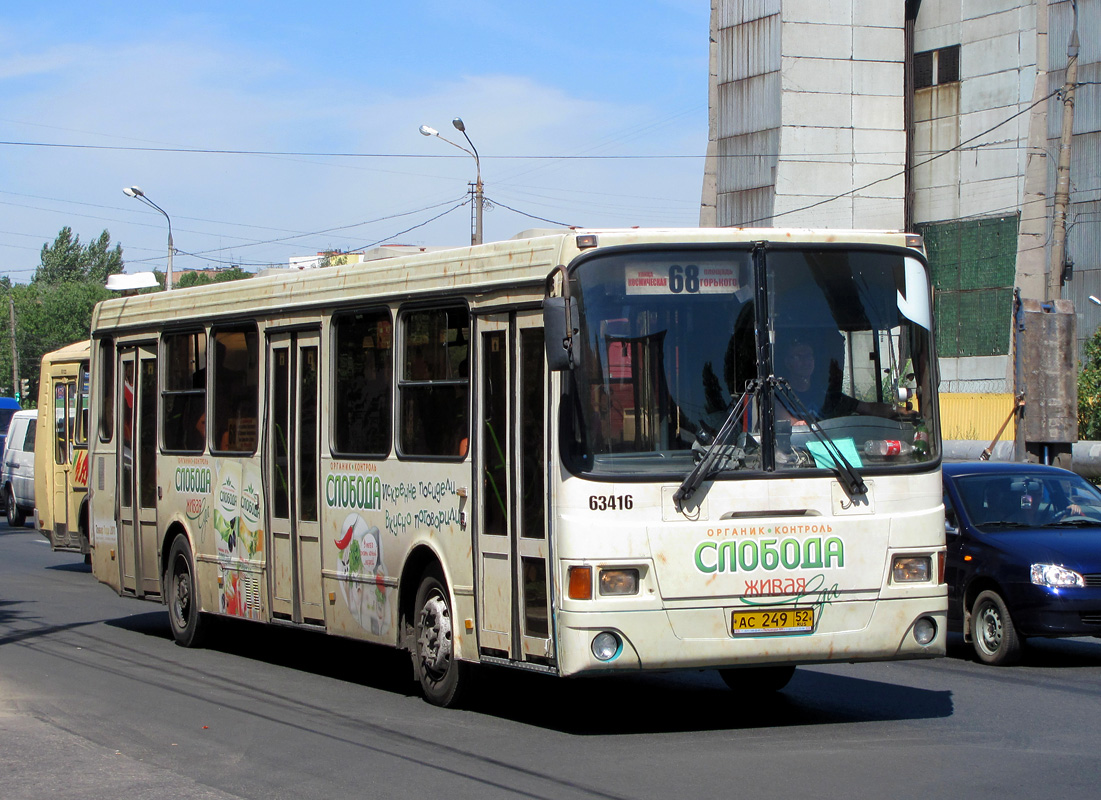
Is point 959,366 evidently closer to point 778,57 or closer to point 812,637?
point 778,57

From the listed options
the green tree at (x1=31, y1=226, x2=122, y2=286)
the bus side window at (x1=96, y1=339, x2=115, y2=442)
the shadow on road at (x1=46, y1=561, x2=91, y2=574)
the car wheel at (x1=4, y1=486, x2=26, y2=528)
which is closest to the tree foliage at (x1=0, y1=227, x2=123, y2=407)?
the green tree at (x1=31, y1=226, x2=122, y2=286)

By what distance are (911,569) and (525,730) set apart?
2448 millimetres

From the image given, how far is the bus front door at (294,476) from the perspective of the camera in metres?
10.8

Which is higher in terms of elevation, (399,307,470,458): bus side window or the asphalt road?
(399,307,470,458): bus side window

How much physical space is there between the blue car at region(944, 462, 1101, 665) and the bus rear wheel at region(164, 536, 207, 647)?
21.0ft

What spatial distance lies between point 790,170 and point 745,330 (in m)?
41.8

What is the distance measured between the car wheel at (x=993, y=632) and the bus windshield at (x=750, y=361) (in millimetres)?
3492

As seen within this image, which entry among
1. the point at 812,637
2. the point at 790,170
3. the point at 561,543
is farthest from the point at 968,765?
the point at 790,170

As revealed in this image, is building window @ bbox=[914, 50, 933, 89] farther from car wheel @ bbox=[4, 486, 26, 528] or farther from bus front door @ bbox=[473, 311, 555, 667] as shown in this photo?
bus front door @ bbox=[473, 311, 555, 667]

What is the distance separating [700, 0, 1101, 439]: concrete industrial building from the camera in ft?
158

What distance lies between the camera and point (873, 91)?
49.8 m

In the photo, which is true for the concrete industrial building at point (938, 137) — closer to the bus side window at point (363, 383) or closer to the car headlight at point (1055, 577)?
the car headlight at point (1055, 577)

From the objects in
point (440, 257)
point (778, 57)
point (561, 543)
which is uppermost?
point (778, 57)

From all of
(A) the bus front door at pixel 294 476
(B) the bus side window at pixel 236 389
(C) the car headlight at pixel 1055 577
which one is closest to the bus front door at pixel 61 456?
(B) the bus side window at pixel 236 389
